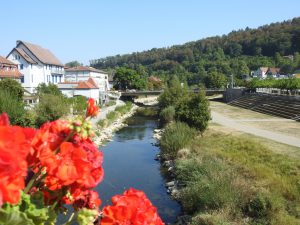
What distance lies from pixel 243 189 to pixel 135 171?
11.4 meters

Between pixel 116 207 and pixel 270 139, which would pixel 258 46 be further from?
pixel 116 207

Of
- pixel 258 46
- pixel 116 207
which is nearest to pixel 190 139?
pixel 116 207

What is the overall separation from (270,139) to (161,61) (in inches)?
6228

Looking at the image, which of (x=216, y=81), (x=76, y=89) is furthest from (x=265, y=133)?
(x=216, y=81)

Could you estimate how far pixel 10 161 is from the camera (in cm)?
144

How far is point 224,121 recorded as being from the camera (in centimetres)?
4947

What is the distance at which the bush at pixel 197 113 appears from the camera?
3609 cm

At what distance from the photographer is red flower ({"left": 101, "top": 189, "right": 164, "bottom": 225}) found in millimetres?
2080

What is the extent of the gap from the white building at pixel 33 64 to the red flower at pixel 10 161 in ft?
218

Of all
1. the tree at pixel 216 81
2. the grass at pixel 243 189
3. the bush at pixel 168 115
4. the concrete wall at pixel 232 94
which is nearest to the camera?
the grass at pixel 243 189

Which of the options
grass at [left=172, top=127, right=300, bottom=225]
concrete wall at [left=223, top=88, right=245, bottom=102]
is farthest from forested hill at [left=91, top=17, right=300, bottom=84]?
grass at [left=172, top=127, right=300, bottom=225]

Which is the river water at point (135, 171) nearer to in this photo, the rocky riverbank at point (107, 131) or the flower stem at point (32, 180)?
the rocky riverbank at point (107, 131)

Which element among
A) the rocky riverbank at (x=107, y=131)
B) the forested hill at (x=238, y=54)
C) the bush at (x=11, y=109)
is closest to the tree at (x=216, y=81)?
the forested hill at (x=238, y=54)

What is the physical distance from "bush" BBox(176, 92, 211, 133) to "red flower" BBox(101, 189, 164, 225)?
34034 mm
